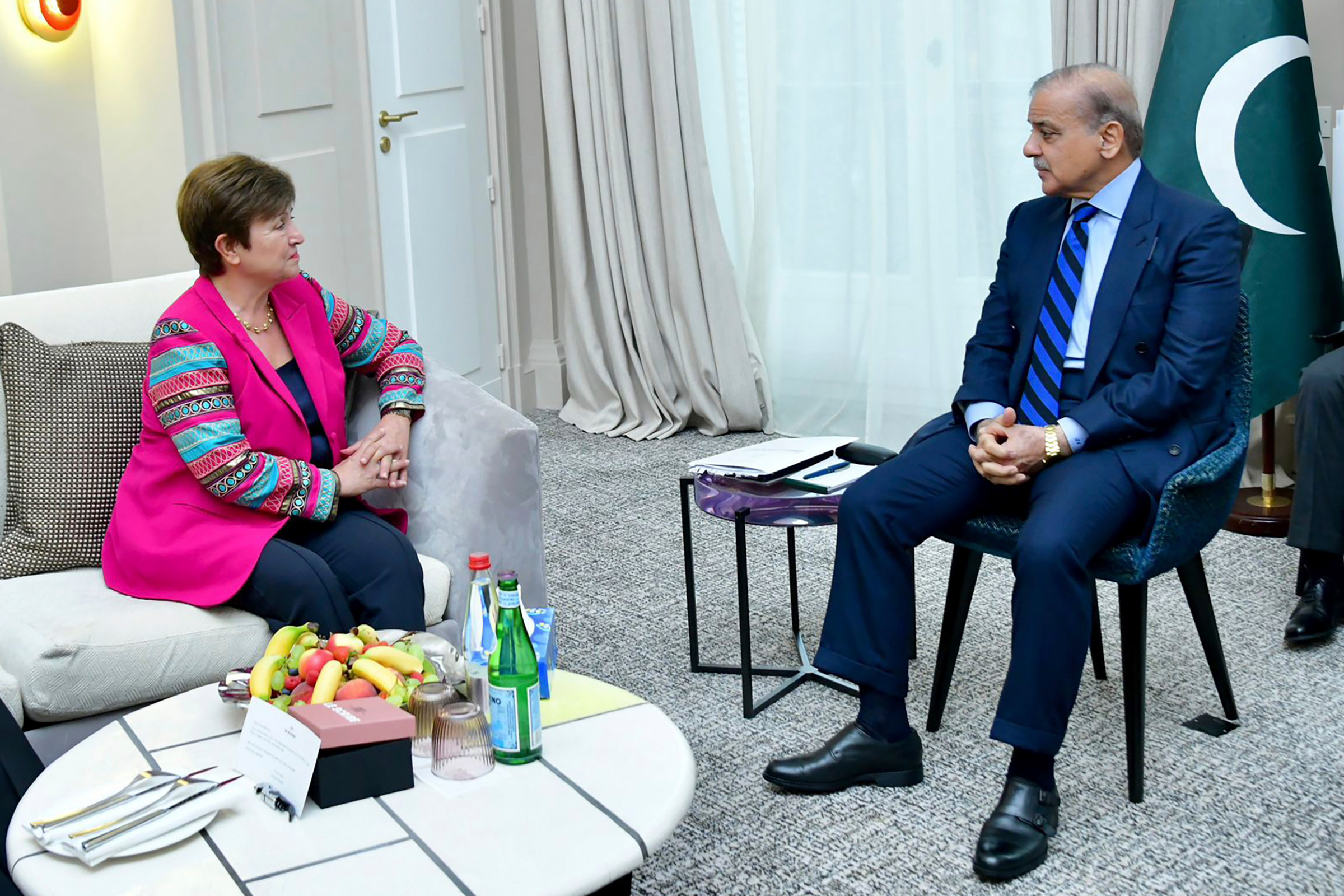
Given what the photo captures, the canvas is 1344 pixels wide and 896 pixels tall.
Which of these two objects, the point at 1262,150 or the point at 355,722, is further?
the point at 1262,150

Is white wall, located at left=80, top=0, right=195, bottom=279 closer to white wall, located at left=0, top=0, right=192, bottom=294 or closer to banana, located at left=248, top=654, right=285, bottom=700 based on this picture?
white wall, located at left=0, top=0, right=192, bottom=294

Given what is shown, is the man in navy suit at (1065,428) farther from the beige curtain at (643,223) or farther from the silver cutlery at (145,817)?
the beige curtain at (643,223)

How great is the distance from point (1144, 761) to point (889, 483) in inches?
24.8

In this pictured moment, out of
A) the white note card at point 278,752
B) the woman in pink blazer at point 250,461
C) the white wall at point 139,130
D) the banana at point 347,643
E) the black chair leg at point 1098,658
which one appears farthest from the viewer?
the white wall at point 139,130

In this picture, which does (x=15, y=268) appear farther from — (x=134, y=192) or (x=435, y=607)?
(x=435, y=607)

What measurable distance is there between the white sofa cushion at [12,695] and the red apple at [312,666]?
0.59 meters

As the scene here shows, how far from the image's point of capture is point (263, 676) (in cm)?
175

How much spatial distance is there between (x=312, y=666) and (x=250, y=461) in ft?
2.04

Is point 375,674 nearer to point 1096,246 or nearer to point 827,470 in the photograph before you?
point 827,470

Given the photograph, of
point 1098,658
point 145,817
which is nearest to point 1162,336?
point 1098,658

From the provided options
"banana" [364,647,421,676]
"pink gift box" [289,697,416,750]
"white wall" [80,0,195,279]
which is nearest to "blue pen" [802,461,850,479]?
"banana" [364,647,421,676]

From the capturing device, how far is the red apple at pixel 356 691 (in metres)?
1.70

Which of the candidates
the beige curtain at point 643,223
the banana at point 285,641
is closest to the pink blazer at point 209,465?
the banana at point 285,641

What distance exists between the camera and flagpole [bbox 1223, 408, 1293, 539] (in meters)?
3.38
